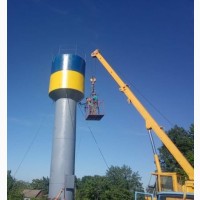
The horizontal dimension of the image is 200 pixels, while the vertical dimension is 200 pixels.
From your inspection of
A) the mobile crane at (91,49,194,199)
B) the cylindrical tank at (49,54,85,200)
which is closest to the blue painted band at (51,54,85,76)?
the cylindrical tank at (49,54,85,200)

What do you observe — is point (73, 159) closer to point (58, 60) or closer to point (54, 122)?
point (54, 122)

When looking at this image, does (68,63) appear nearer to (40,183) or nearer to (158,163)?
(158,163)

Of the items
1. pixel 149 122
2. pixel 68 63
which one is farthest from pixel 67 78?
pixel 149 122

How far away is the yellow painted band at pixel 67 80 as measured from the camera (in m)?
17.2

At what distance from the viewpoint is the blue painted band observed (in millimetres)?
17688

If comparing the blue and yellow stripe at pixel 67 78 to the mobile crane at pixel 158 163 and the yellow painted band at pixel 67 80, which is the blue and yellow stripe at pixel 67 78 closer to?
the yellow painted band at pixel 67 80

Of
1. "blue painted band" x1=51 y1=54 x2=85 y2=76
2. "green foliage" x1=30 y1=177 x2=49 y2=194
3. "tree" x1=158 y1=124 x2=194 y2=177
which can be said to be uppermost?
"blue painted band" x1=51 y1=54 x2=85 y2=76

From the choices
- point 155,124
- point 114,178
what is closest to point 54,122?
point 155,124

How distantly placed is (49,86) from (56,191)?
263 inches

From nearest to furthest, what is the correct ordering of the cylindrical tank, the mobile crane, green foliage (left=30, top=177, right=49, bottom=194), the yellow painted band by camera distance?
the mobile crane, the cylindrical tank, the yellow painted band, green foliage (left=30, top=177, right=49, bottom=194)

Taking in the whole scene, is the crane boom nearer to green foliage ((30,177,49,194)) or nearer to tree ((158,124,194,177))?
tree ((158,124,194,177))

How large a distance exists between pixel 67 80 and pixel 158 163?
749 cm

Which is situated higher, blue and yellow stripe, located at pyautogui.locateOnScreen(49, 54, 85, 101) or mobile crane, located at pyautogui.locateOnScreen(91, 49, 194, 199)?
blue and yellow stripe, located at pyautogui.locateOnScreen(49, 54, 85, 101)

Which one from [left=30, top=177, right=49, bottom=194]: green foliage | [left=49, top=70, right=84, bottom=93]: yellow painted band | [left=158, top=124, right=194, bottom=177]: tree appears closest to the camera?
[left=49, top=70, right=84, bottom=93]: yellow painted band
